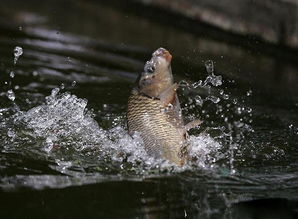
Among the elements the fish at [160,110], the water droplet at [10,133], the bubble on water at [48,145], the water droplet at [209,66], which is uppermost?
the water droplet at [209,66]

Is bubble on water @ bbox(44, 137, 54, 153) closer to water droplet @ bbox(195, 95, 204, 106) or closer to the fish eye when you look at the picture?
the fish eye

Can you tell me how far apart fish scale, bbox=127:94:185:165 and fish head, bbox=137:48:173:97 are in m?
0.06

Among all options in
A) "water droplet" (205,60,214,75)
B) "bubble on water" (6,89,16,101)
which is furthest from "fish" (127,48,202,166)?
"water droplet" (205,60,214,75)

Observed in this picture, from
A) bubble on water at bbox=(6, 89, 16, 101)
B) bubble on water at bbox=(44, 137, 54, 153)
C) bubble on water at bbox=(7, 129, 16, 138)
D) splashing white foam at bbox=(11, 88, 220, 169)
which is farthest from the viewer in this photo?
bubble on water at bbox=(6, 89, 16, 101)

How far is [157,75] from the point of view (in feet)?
13.5

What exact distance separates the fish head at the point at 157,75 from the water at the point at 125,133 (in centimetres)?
33

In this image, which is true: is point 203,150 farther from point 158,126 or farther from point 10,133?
point 10,133

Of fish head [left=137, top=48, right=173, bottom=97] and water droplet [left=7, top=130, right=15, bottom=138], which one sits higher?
fish head [left=137, top=48, right=173, bottom=97]

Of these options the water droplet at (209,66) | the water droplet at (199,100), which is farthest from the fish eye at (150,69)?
the water droplet at (209,66)

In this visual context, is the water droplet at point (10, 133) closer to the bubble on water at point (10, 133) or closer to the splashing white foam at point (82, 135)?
the bubble on water at point (10, 133)

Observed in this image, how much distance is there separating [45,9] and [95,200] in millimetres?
6767

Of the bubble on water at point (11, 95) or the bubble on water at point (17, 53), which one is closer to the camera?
the bubble on water at point (11, 95)

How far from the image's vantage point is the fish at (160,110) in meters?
4.10

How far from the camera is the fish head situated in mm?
4102
